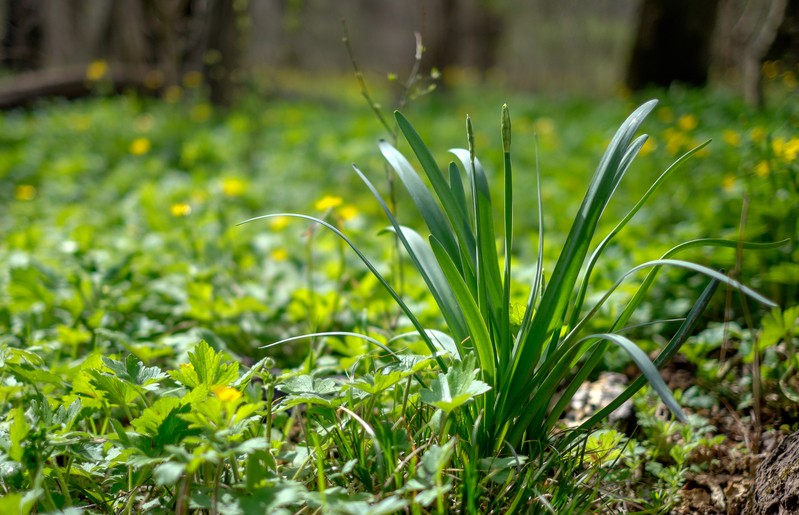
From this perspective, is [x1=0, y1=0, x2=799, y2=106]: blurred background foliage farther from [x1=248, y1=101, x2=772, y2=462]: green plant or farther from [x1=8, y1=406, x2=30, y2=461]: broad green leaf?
[x1=8, y1=406, x2=30, y2=461]: broad green leaf

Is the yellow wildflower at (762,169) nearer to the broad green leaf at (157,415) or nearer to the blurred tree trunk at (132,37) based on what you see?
the broad green leaf at (157,415)

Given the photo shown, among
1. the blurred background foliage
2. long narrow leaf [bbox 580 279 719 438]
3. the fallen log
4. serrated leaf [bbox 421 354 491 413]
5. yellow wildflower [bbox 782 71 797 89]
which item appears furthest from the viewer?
the fallen log

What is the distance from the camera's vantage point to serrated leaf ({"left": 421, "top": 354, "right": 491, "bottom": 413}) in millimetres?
1065

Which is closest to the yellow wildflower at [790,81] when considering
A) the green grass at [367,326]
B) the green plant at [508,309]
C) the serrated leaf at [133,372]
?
the green grass at [367,326]

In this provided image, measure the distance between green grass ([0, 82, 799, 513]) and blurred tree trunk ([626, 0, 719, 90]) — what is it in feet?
7.58

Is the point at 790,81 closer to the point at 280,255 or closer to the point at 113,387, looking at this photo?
the point at 280,255

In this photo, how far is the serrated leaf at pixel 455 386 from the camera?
41.9 inches

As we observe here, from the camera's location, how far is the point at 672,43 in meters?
6.62

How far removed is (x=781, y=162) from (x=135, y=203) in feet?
11.2

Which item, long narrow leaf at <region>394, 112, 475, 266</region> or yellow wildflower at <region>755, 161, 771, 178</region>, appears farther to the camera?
yellow wildflower at <region>755, 161, 771, 178</region>

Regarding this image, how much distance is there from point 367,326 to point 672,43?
6201mm

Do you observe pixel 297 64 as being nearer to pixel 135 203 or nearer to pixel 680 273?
pixel 135 203

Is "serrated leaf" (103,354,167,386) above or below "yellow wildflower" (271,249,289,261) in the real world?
above

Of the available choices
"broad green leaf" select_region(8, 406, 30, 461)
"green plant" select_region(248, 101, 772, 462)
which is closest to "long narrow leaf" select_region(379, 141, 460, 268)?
"green plant" select_region(248, 101, 772, 462)
